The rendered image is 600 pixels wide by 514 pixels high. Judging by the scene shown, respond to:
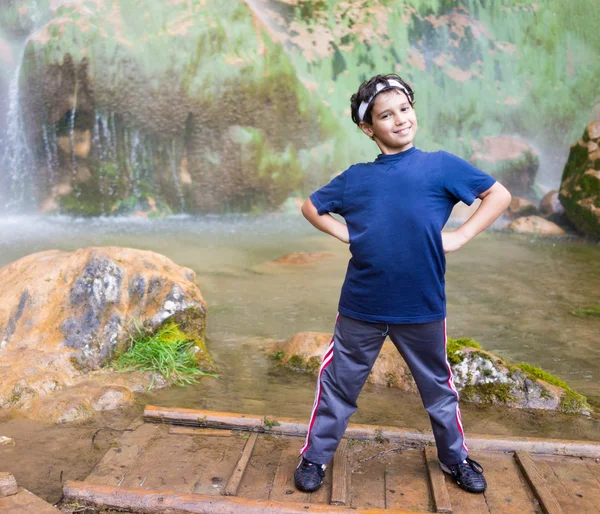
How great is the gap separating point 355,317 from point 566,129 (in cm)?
1583

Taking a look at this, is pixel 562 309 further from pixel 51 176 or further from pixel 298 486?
pixel 51 176

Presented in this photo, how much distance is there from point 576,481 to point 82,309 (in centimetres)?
310

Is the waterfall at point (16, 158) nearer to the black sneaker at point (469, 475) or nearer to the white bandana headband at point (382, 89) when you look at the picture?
the white bandana headband at point (382, 89)

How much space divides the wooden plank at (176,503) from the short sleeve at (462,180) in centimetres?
117

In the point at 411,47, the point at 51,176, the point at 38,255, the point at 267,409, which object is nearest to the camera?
the point at 267,409

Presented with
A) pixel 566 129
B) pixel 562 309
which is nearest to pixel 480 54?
pixel 566 129

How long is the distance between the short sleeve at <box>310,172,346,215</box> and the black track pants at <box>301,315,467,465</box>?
0.45 m

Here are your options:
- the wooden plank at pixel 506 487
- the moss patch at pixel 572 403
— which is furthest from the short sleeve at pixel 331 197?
the moss patch at pixel 572 403

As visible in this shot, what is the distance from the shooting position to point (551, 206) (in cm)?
1274

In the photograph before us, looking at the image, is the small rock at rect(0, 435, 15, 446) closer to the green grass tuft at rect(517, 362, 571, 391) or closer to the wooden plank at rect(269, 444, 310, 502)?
the wooden plank at rect(269, 444, 310, 502)

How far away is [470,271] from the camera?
8164 mm

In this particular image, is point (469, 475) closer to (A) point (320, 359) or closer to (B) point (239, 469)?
(B) point (239, 469)

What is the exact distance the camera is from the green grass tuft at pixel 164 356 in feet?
13.4

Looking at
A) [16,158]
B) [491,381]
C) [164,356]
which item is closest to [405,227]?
[491,381]
